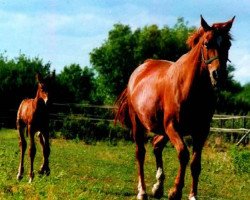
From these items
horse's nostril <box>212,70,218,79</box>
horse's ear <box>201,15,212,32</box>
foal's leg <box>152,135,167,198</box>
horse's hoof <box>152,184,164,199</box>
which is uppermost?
horse's ear <box>201,15,212,32</box>

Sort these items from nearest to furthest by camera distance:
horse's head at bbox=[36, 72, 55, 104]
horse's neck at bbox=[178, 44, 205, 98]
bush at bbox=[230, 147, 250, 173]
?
horse's neck at bbox=[178, 44, 205, 98] < horse's head at bbox=[36, 72, 55, 104] < bush at bbox=[230, 147, 250, 173]

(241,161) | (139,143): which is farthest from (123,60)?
(139,143)

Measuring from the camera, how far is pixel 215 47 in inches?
277

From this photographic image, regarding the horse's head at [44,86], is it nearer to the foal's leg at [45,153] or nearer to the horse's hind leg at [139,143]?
the foal's leg at [45,153]

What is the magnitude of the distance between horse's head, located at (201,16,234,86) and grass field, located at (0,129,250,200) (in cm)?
277

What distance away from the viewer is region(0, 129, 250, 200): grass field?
8.80 metres

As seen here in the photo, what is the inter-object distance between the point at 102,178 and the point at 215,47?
21.2 ft

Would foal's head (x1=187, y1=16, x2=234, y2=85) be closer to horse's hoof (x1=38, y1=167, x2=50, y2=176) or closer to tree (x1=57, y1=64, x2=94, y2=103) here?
horse's hoof (x1=38, y1=167, x2=50, y2=176)

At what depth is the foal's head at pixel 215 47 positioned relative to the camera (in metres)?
6.84

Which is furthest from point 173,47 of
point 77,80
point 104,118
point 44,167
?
point 44,167

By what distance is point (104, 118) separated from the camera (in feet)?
Answer: 107

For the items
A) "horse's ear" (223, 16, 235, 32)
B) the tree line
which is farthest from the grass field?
the tree line

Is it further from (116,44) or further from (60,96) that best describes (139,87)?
(116,44)

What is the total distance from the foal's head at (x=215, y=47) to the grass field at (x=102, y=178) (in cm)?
276
